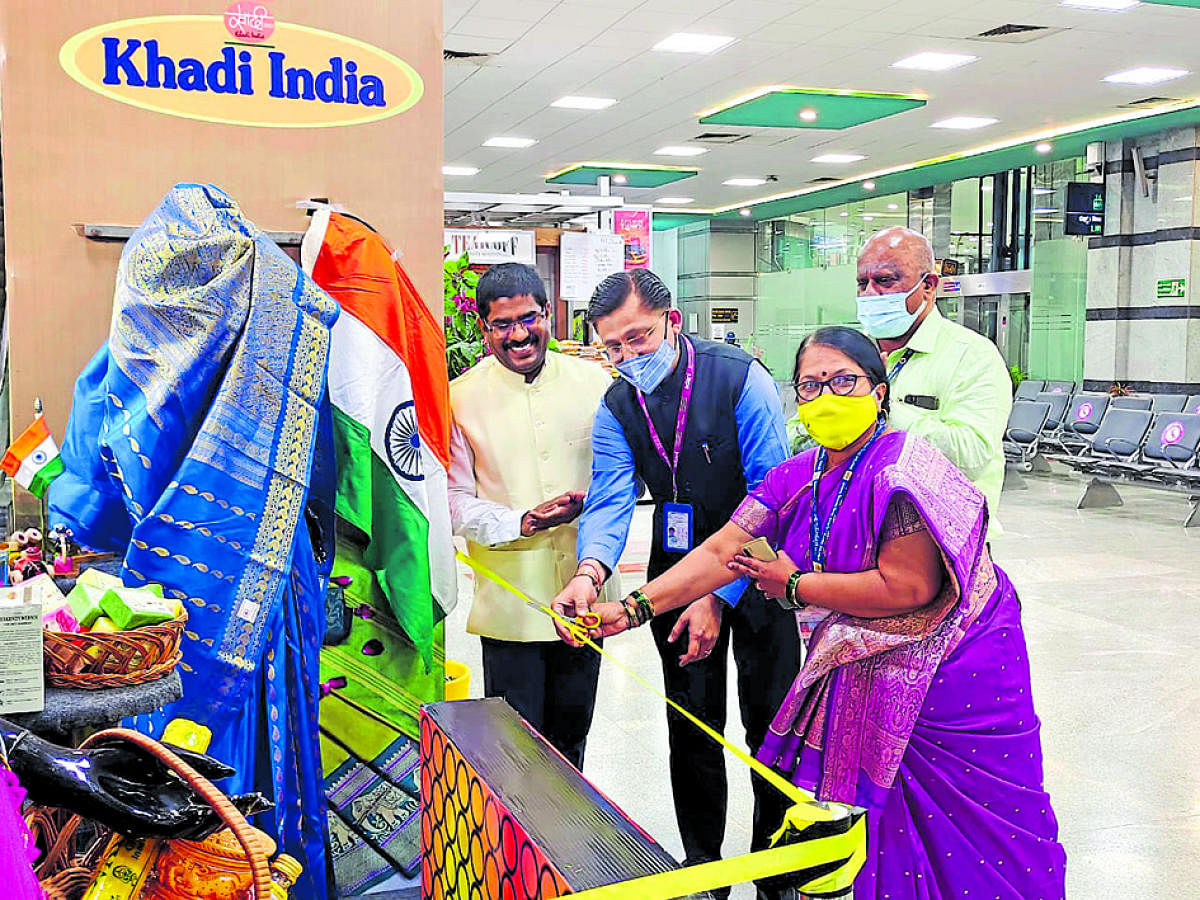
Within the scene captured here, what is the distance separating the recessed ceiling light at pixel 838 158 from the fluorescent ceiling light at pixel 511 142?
12.7 feet

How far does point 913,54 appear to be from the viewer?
379 inches

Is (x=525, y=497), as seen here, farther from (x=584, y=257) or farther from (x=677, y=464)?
(x=584, y=257)

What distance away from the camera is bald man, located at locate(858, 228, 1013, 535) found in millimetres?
2949

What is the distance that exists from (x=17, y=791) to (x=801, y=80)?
1031 centimetres

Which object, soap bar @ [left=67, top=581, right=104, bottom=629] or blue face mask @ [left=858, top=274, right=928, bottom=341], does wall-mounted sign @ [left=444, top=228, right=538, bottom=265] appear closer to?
blue face mask @ [left=858, top=274, right=928, bottom=341]

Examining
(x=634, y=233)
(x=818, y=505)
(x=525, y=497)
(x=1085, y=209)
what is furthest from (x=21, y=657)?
(x=1085, y=209)

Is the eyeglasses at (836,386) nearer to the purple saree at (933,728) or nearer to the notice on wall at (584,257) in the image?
the purple saree at (933,728)

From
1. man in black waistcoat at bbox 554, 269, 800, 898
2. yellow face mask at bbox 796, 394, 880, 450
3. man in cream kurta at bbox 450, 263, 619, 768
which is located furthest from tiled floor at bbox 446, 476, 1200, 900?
yellow face mask at bbox 796, 394, 880, 450

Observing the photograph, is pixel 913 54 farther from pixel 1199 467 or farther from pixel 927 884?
pixel 927 884

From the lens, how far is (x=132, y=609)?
1621 mm

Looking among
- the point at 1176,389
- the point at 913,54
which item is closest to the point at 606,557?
the point at 913,54

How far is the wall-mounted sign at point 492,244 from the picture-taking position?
21.7 feet

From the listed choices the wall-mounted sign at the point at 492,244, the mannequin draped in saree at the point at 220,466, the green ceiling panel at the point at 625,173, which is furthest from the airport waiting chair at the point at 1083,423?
the mannequin draped in saree at the point at 220,466

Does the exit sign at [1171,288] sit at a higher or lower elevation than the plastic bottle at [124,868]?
higher
